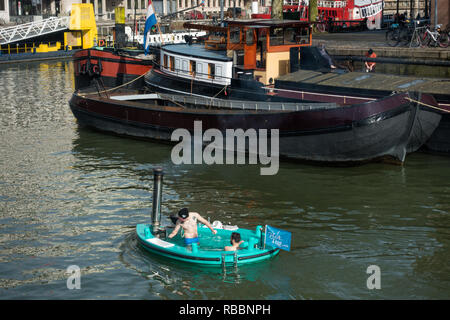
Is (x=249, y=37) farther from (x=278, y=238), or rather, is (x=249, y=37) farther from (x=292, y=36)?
(x=278, y=238)

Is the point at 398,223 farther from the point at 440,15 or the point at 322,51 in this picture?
the point at 440,15

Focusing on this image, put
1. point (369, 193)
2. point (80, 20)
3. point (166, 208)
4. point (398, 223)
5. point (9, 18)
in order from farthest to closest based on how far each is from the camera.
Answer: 1. point (9, 18)
2. point (80, 20)
3. point (369, 193)
4. point (166, 208)
5. point (398, 223)

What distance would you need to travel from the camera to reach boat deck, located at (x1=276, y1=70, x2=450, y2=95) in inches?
896

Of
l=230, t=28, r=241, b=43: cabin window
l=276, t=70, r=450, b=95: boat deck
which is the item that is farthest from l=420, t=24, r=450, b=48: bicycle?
l=230, t=28, r=241, b=43: cabin window

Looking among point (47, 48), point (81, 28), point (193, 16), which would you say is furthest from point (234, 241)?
point (193, 16)

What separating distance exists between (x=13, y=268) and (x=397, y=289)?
8.07 metres

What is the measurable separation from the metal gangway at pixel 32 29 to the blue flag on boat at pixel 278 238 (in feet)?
167

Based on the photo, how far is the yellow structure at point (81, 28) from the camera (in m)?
63.2

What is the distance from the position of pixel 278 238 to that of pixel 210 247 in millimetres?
1661

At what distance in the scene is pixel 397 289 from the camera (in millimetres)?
12445

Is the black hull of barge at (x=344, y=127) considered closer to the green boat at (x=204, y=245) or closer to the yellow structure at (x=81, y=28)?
the green boat at (x=204, y=245)

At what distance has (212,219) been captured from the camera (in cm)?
1658

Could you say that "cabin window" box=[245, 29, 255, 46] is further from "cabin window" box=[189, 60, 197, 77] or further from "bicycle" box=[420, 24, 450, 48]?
"bicycle" box=[420, 24, 450, 48]
